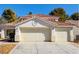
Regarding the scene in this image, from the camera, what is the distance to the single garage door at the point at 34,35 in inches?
974

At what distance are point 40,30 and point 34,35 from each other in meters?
0.86

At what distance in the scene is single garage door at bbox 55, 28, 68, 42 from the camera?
25.3 meters

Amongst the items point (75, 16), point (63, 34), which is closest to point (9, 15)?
point (63, 34)

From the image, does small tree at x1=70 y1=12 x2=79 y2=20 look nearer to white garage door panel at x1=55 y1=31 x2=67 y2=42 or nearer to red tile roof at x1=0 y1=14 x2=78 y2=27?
red tile roof at x1=0 y1=14 x2=78 y2=27

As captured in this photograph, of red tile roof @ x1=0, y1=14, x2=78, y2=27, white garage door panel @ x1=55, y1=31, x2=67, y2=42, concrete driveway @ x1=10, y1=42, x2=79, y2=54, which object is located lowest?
concrete driveway @ x1=10, y1=42, x2=79, y2=54

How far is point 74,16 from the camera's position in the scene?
25.5 m

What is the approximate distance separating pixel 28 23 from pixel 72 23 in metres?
5.08

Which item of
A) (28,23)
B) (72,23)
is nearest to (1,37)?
(28,23)

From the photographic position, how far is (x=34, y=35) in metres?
24.8

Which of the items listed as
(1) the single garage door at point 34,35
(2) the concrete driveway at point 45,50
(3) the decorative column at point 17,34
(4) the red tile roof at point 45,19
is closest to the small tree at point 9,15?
(4) the red tile roof at point 45,19

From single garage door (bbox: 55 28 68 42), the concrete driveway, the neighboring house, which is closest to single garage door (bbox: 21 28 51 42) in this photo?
the neighboring house

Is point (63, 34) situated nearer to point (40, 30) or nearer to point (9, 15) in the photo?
point (40, 30)

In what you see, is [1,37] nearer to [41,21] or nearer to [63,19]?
[41,21]
